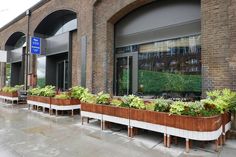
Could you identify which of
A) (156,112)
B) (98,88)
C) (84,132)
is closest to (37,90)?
(98,88)

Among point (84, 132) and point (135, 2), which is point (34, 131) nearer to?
point (84, 132)

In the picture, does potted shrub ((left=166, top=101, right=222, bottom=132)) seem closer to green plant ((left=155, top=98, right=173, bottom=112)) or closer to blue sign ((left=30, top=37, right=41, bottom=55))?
green plant ((left=155, top=98, right=173, bottom=112))

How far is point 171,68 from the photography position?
28.4ft

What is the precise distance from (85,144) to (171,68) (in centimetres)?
506

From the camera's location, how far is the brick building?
664 centimetres

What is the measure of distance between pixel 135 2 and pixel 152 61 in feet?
9.36

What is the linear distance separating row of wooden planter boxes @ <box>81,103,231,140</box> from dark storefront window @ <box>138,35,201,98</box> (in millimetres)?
2447

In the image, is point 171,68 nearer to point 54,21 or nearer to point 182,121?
point 182,121

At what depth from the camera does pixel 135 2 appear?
942 cm

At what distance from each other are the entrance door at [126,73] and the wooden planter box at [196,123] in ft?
16.8

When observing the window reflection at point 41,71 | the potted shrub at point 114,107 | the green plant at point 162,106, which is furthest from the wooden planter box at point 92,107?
the window reflection at point 41,71

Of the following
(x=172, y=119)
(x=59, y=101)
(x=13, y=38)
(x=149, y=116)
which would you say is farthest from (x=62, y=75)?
(x=172, y=119)

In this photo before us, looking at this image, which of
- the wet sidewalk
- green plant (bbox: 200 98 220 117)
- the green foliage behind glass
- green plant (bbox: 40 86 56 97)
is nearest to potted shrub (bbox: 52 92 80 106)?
green plant (bbox: 40 86 56 97)

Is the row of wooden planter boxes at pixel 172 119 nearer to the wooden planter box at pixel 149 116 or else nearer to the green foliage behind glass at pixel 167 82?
the wooden planter box at pixel 149 116
